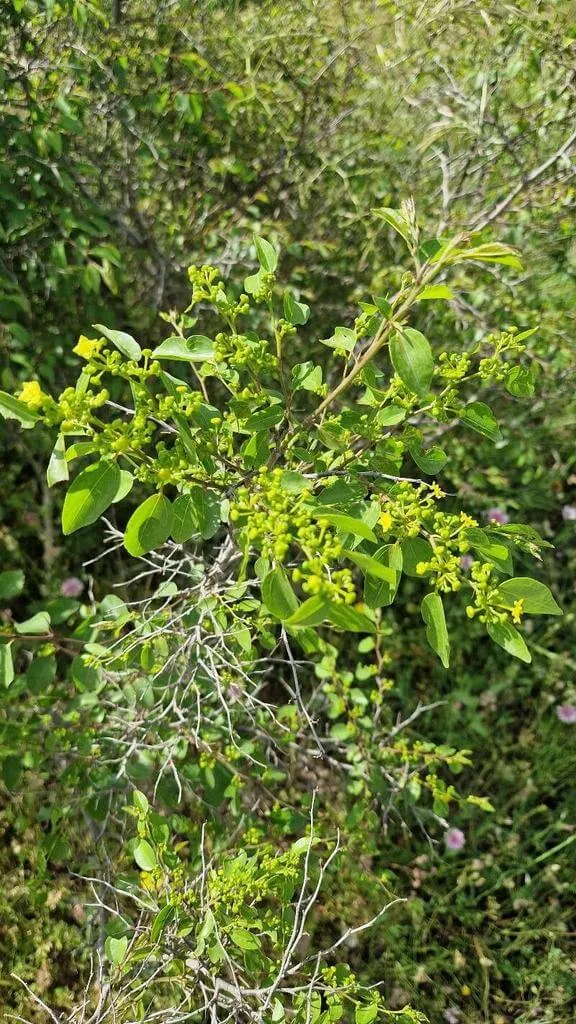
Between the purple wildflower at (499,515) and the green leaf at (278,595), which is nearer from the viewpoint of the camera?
the green leaf at (278,595)

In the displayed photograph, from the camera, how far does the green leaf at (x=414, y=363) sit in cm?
86

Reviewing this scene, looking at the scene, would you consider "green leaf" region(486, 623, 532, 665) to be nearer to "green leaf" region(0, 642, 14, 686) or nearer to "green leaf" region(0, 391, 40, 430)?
"green leaf" region(0, 391, 40, 430)

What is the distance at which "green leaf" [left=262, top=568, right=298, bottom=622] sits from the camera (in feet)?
2.55

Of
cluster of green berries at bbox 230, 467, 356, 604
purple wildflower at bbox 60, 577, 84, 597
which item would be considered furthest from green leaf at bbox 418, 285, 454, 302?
purple wildflower at bbox 60, 577, 84, 597

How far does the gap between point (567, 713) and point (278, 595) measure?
2.15 metres

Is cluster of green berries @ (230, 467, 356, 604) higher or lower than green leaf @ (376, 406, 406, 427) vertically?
lower

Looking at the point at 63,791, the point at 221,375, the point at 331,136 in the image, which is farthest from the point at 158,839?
the point at 331,136

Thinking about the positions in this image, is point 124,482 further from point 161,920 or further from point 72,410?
point 161,920

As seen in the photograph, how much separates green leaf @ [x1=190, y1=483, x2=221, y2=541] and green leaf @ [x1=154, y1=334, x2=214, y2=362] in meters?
0.18

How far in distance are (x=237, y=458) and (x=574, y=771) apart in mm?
2063

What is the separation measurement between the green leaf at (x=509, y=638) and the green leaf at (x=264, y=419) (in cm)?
42

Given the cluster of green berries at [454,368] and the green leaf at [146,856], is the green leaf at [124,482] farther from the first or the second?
the green leaf at [146,856]

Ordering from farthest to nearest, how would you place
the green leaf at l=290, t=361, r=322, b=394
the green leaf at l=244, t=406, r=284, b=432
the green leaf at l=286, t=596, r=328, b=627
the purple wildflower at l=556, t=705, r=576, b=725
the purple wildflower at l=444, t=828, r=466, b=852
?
the purple wildflower at l=556, t=705, r=576, b=725 → the purple wildflower at l=444, t=828, r=466, b=852 → the green leaf at l=290, t=361, r=322, b=394 → the green leaf at l=244, t=406, r=284, b=432 → the green leaf at l=286, t=596, r=328, b=627

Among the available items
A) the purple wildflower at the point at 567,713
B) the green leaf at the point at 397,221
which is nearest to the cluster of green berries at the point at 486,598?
the green leaf at the point at 397,221
